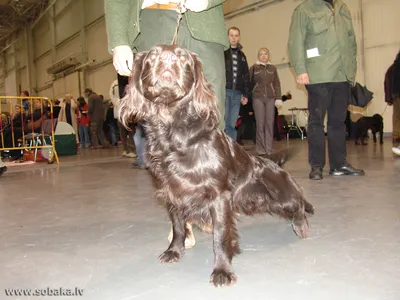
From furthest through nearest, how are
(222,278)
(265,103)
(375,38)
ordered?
1. (375,38)
2. (265,103)
3. (222,278)

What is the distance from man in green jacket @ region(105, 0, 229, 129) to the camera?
2205mm

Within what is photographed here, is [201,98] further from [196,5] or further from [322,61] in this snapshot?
[322,61]

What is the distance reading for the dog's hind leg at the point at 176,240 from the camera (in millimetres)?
2024

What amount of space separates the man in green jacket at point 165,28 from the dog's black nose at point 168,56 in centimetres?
40

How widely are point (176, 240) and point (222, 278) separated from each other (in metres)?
0.48

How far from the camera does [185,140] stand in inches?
73.9

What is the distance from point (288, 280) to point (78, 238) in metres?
1.39

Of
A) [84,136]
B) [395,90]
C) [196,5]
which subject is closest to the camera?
[196,5]

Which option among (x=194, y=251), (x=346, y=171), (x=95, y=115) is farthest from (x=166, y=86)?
(x=95, y=115)

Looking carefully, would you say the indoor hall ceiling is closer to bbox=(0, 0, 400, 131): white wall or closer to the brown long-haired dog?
bbox=(0, 0, 400, 131): white wall

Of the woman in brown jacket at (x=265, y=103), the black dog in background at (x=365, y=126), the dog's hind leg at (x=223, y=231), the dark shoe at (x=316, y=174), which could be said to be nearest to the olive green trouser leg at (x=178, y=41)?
the dog's hind leg at (x=223, y=231)

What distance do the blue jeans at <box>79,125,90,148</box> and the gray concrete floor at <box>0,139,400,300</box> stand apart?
11.3m

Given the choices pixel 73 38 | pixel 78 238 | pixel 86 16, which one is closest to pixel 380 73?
pixel 78 238

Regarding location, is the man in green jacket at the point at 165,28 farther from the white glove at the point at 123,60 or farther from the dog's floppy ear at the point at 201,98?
the dog's floppy ear at the point at 201,98
